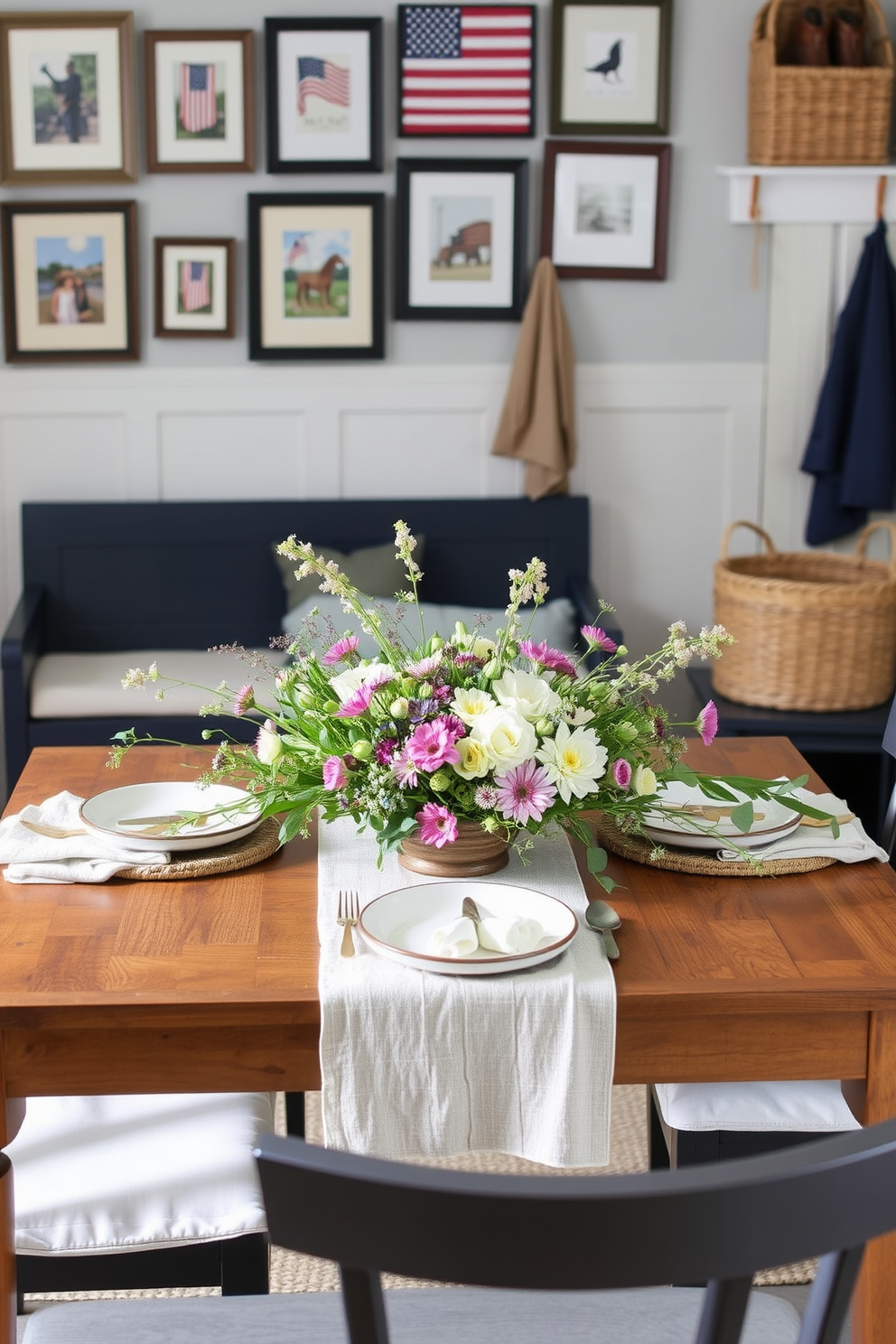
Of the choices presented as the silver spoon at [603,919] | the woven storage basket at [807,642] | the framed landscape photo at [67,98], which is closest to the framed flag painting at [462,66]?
the framed landscape photo at [67,98]

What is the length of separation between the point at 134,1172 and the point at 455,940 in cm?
48

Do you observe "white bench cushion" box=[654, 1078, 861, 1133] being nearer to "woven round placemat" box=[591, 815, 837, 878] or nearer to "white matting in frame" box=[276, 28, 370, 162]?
"woven round placemat" box=[591, 815, 837, 878]

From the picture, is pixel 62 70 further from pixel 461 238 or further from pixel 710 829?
pixel 710 829

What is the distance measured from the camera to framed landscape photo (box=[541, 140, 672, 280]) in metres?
4.12

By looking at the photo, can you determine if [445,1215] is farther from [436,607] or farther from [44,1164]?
[436,607]

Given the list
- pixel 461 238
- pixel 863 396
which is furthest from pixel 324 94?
pixel 863 396

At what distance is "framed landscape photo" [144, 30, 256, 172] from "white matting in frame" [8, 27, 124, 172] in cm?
9

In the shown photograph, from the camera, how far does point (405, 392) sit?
4.24m

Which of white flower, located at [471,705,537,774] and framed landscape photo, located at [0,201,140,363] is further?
framed landscape photo, located at [0,201,140,363]

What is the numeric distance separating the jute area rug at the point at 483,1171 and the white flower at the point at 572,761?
55cm

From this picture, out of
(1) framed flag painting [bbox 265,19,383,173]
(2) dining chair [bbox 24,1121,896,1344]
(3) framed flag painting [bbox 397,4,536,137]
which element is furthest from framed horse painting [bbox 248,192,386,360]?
Answer: (2) dining chair [bbox 24,1121,896,1344]

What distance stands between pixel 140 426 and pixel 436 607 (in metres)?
1.08

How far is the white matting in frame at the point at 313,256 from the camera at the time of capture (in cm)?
412

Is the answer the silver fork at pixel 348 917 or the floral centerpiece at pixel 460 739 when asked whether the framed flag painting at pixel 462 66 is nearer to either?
the floral centerpiece at pixel 460 739
